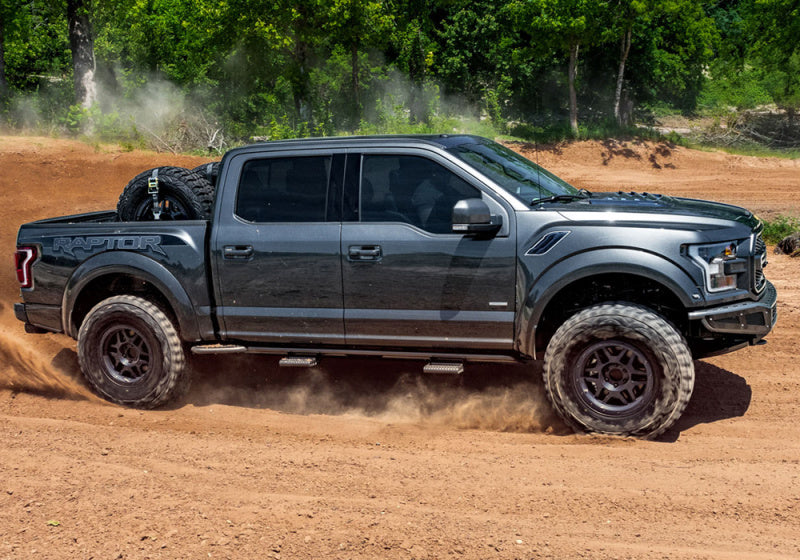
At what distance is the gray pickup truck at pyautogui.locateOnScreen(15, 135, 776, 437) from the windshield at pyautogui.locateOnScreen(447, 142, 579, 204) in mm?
23

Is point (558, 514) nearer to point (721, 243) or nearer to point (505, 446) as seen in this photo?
point (505, 446)

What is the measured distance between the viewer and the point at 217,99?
139 ft

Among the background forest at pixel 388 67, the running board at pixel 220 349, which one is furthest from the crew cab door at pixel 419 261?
the background forest at pixel 388 67

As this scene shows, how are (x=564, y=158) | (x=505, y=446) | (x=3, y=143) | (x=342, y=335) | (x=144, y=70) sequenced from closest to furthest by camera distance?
(x=505, y=446), (x=342, y=335), (x=3, y=143), (x=564, y=158), (x=144, y=70)

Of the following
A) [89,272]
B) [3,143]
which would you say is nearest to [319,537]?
[89,272]

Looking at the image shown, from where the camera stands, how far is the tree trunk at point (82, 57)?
29141 mm

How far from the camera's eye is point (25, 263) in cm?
723

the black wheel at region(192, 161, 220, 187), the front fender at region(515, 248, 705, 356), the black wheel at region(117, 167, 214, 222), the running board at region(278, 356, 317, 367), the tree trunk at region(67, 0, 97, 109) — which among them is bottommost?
the running board at region(278, 356, 317, 367)

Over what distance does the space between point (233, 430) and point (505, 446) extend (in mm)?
2215

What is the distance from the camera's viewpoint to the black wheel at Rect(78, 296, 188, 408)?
6797mm

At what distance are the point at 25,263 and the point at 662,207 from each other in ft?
17.7

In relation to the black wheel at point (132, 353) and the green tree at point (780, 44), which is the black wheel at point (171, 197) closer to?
the black wheel at point (132, 353)

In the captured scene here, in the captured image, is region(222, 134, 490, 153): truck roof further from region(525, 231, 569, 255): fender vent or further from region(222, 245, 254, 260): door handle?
region(525, 231, 569, 255): fender vent

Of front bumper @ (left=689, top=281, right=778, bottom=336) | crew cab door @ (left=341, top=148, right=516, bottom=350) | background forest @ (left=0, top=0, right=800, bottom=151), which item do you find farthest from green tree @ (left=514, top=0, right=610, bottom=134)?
front bumper @ (left=689, top=281, right=778, bottom=336)
